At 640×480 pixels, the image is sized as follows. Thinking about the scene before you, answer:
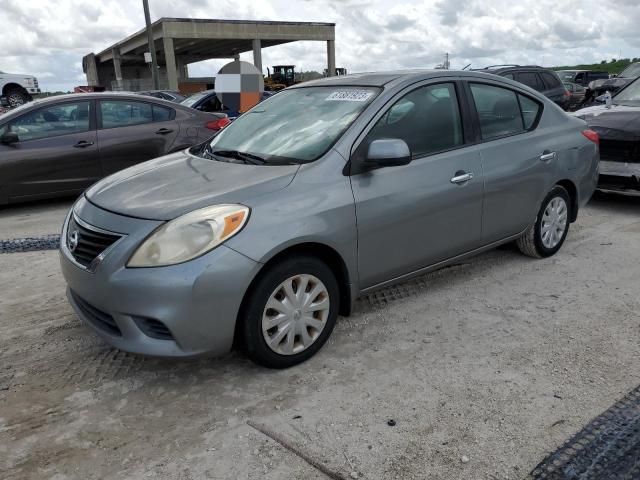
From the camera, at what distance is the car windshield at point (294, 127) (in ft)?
11.1

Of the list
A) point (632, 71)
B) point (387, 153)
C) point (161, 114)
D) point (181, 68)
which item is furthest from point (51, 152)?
point (181, 68)

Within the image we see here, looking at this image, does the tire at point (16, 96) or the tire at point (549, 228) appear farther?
the tire at point (16, 96)

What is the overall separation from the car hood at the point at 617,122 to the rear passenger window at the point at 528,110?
231 cm

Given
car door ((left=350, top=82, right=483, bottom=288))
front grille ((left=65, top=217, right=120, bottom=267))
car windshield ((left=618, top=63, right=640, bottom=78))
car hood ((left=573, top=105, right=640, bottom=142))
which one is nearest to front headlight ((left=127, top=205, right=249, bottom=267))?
front grille ((left=65, top=217, right=120, bottom=267))

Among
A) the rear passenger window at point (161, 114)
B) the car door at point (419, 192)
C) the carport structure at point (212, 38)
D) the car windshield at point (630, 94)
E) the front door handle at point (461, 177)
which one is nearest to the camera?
the car door at point (419, 192)

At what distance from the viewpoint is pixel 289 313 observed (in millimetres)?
2979

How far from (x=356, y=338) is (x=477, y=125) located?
1.79m

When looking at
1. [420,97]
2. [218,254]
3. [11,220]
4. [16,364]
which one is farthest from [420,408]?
[11,220]

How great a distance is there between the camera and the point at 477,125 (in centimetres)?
401

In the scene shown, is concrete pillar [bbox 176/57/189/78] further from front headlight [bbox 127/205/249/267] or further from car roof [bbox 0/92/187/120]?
front headlight [bbox 127/205/249/267]

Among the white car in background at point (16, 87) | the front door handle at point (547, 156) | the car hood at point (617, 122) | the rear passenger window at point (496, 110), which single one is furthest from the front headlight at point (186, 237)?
the white car in background at point (16, 87)

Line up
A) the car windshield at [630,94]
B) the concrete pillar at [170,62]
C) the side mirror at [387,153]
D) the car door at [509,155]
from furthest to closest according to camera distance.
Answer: the concrete pillar at [170,62] < the car windshield at [630,94] < the car door at [509,155] < the side mirror at [387,153]

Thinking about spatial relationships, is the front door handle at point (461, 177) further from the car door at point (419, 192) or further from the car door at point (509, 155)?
the car door at point (509, 155)

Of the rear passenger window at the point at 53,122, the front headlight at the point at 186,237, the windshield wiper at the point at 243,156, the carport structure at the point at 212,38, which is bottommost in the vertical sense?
the front headlight at the point at 186,237
